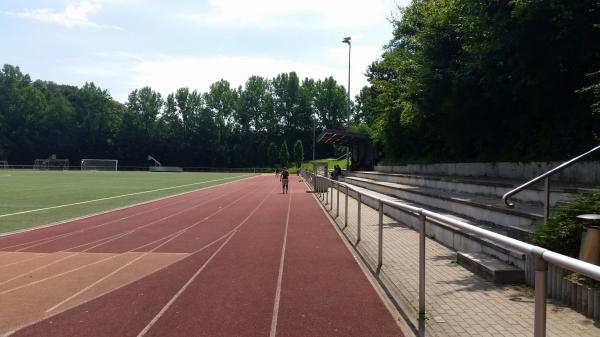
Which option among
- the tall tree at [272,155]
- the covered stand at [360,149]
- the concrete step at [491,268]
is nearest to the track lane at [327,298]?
the concrete step at [491,268]

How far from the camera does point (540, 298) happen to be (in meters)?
2.76

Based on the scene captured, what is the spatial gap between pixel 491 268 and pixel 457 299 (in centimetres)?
94

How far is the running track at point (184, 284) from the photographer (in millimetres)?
5457

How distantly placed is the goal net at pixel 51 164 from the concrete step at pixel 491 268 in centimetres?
10133

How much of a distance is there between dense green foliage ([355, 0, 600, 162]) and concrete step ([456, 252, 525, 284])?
4.09 m

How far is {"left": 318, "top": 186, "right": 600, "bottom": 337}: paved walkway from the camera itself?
381 cm

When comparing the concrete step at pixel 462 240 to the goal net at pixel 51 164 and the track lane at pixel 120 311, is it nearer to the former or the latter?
the track lane at pixel 120 311

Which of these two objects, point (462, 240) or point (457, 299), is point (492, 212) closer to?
point (462, 240)

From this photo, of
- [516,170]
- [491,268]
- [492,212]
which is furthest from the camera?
[516,170]

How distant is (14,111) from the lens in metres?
114

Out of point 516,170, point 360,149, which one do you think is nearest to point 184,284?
point 516,170

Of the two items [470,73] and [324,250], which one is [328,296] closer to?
[324,250]

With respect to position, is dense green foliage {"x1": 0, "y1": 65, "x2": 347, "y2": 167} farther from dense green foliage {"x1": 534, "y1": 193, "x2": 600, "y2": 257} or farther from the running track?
dense green foliage {"x1": 534, "y1": 193, "x2": 600, "y2": 257}

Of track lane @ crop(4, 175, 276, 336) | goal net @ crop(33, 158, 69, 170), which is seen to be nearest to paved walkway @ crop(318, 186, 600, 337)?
track lane @ crop(4, 175, 276, 336)
